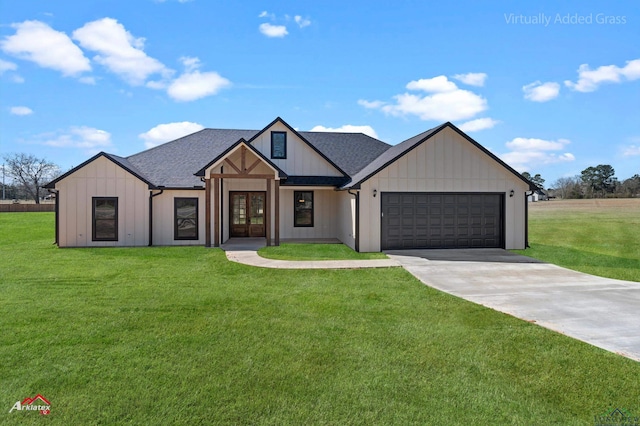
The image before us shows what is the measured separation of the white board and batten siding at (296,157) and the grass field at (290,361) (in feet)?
31.5

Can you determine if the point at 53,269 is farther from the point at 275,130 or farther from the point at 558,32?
the point at 558,32

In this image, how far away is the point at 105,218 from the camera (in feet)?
46.7

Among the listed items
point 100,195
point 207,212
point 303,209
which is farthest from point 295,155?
point 100,195

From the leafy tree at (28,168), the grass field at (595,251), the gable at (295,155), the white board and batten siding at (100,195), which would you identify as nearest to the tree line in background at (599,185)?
the grass field at (595,251)

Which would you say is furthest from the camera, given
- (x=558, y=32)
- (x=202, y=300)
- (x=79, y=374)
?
(x=558, y=32)

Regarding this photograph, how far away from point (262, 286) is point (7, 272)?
679 centimetres

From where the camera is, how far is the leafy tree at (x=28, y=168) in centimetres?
5612

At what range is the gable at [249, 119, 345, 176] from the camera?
15.9 m

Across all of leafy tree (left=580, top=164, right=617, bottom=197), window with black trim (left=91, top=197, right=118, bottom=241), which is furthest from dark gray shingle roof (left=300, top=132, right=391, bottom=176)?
leafy tree (left=580, top=164, right=617, bottom=197)

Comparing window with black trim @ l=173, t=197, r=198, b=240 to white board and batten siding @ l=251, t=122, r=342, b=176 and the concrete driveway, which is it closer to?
white board and batten siding @ l=251, t=122, r=342, b=176

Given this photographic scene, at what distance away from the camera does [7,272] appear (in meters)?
8.89

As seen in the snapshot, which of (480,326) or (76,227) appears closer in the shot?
(480,326)

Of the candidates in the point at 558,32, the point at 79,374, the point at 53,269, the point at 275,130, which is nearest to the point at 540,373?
the point at 79,374

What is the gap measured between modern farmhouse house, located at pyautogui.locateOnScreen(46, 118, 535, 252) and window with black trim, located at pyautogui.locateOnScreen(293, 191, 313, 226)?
0.68 m
